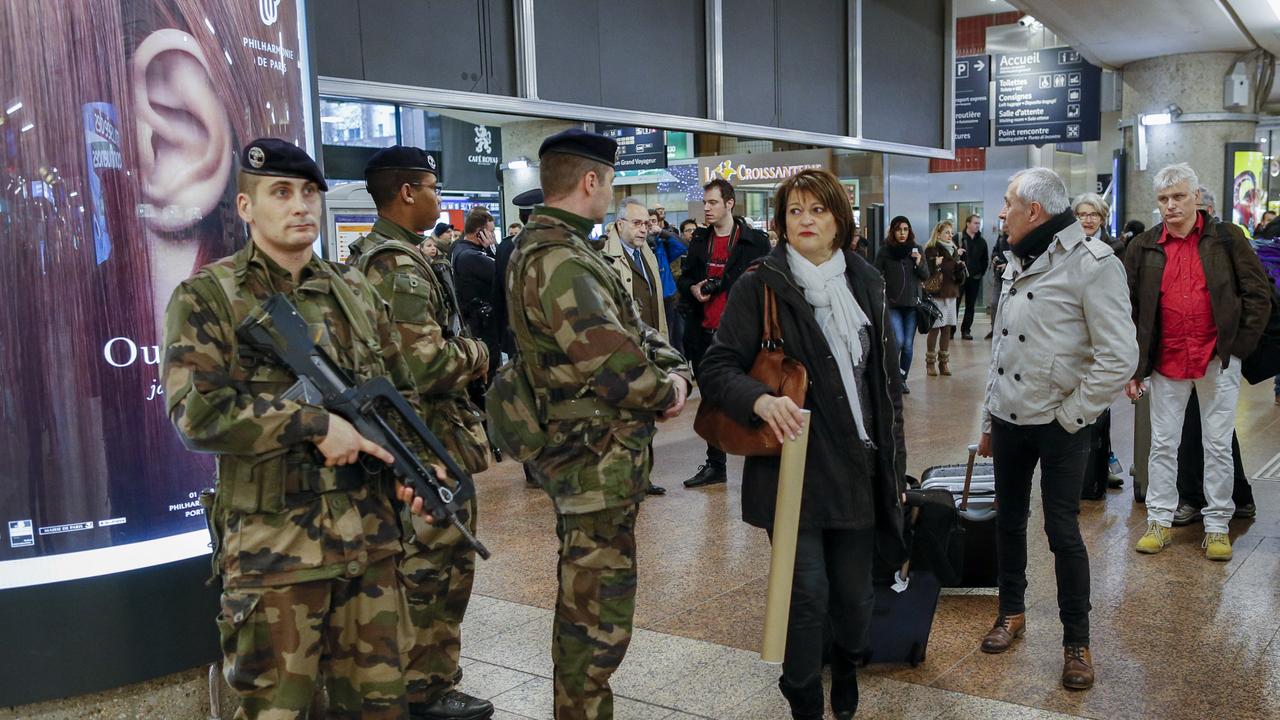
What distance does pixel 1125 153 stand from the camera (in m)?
14.7

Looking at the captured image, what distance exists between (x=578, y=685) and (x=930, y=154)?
5661 millimetres

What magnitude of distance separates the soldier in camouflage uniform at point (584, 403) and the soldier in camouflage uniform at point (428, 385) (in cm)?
49

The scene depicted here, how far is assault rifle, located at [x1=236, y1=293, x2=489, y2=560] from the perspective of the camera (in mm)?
2303

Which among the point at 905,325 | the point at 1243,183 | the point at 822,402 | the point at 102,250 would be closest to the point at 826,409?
the point at 822,402

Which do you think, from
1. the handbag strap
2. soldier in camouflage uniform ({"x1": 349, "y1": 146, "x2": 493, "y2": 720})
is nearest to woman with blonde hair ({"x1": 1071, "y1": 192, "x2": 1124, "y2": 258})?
the handbag strap

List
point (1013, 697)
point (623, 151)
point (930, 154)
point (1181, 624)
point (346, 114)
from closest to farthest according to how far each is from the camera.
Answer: point (1013, 697) < point (1181, 624) < point (930, 154) < point (346, 114) < point (623, 151)

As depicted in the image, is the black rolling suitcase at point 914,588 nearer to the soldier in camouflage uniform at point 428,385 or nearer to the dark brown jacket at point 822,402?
the dark brown jacket at point 822,402

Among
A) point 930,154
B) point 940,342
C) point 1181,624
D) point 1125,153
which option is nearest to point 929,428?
point 930,154

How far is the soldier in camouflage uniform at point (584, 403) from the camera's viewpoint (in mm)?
2750

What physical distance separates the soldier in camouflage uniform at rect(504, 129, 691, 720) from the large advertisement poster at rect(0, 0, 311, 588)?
115 centimetres

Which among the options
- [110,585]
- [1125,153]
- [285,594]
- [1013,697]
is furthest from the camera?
[1125,153]

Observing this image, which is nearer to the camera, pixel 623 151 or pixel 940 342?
pixel 940 342

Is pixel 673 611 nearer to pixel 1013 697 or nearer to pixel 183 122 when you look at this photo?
pixel 1013 697

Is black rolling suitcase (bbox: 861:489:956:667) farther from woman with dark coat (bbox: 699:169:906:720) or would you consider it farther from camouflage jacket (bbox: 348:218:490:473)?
camouflage jacket (bbox: 348:218:490:473)
